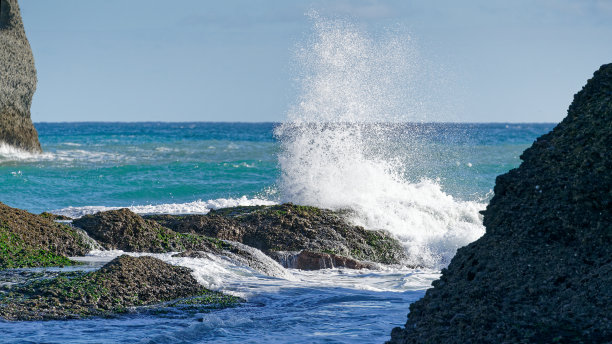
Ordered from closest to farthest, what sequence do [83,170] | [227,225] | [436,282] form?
[436,282]
[227,225]
[83,170]

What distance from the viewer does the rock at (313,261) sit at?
27.2ft

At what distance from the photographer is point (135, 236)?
7805 millimetres

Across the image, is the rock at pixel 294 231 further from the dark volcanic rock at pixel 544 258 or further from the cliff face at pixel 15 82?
the cliff face at pixel 15 82

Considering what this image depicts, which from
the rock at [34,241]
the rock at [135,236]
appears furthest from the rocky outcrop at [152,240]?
the rock at [34,241]

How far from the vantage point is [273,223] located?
924 centimetres

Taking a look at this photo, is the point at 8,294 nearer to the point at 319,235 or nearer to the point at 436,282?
the point at 436,282

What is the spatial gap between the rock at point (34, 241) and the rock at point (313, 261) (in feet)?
7.18

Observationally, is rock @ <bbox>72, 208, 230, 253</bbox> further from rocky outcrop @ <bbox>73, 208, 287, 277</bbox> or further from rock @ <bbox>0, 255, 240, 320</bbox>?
rock @ <bbox>0, 255, 240, 320</bbox>

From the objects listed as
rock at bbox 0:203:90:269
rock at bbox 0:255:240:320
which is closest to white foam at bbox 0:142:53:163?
rock at bbox 0:203:90:269

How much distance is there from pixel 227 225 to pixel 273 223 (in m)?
0.61

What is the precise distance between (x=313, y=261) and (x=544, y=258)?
5.09 m

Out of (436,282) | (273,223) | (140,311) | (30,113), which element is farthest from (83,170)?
(436,282)

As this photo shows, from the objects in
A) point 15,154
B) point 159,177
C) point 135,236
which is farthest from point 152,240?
point 15,154

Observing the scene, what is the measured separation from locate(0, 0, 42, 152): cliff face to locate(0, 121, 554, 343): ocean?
0.82m
